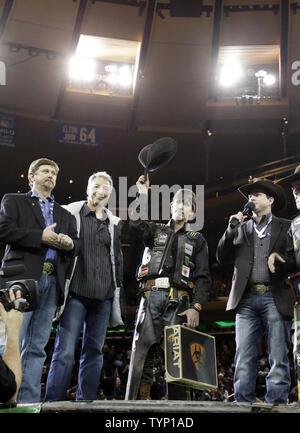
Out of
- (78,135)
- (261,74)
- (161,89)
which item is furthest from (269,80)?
(78,135)

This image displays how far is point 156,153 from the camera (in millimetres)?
4301

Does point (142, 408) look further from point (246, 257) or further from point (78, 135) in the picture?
point (78, 135)

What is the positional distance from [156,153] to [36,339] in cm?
186

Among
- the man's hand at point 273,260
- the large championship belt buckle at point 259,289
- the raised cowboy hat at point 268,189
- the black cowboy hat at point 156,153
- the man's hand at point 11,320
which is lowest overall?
the man's hand at point 11,320

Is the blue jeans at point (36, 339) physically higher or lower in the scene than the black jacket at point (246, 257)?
lower

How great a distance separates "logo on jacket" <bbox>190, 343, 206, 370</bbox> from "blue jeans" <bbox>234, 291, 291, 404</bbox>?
10.4 inches

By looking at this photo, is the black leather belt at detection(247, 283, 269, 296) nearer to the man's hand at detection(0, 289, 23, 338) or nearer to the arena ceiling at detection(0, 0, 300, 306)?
the man's hand at detection(0, 289, 23, 338)

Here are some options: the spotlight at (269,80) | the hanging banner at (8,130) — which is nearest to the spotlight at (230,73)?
the spotlight at (269,80)

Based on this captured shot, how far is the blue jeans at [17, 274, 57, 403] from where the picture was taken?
3131 mm

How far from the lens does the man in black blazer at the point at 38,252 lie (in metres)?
3.22

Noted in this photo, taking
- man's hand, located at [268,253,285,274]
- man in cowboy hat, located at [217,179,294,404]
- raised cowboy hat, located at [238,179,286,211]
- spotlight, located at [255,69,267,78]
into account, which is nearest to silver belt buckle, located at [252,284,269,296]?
man in cowboy hat, located at [217,179,294,404]

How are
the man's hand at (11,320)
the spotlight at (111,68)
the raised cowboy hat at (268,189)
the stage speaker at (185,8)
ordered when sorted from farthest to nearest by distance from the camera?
the spotlight at (111,68) < the stage speaker at (185,8) < the raised cowboy hat at (268,189) < the man's hand at (11,320)

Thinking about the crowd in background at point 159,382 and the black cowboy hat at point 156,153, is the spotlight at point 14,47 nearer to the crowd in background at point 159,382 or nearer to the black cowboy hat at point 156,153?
the crowd in background at point 159,382

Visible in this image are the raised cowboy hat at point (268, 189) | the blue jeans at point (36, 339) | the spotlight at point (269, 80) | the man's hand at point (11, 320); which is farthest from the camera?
the spotlight at point (269, 80)
